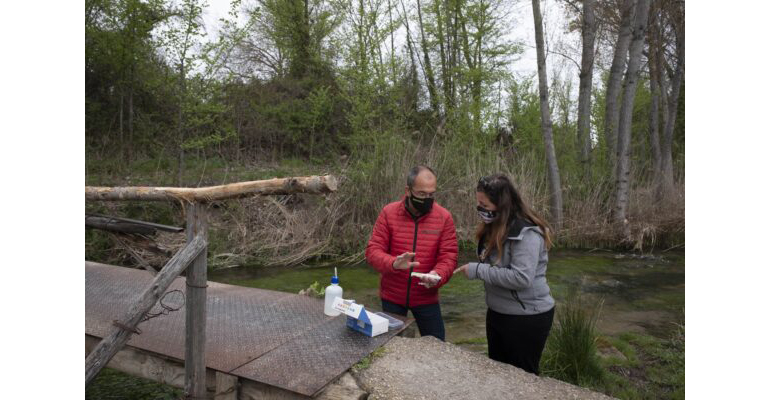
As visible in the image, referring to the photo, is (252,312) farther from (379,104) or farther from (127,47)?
(379,104)

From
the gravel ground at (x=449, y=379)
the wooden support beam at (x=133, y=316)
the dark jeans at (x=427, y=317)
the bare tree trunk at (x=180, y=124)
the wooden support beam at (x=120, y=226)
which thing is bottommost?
the gravel ground at (x=449, y=379)

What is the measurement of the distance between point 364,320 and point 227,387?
0.97 meters

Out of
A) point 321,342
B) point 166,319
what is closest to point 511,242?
point 321,342

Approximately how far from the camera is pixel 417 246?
3.46 metres

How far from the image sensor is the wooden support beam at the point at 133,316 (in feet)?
8.00

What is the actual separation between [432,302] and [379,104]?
32.4 ft

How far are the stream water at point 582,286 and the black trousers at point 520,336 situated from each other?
5.08ft

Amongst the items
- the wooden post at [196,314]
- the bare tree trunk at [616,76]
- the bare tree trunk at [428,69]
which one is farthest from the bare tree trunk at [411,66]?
the wooden post at [196,314]

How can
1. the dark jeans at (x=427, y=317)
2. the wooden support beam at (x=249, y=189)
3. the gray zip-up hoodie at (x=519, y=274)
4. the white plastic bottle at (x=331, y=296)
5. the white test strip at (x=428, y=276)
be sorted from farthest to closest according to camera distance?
the white plastic bottle at (x=331, y=296), the dark jeans at (x=427, y=317), the white test strip at (x=428, y=276), the gray zip-up hoodie at (x=519, y=274), the wooden support beam at (x=249, y=189)

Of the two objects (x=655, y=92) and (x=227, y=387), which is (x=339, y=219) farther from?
(x=655, y=92)

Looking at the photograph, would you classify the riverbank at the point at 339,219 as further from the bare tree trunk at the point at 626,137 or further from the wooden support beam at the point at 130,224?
the wooden support beam at the point at 130,224

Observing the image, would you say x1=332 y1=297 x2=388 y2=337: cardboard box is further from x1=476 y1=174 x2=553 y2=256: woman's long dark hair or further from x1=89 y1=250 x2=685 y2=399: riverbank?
x1=476 y1=174 x2=553 y2=256: woman's long dark hair

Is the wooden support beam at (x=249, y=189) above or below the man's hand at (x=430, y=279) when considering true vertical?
above

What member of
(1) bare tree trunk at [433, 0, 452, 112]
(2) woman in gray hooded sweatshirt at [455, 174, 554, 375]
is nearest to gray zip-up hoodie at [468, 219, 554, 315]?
(2) woman in gray hooded sweatshirt at [455, 174, 554, 375]
